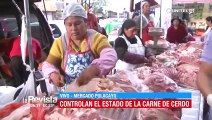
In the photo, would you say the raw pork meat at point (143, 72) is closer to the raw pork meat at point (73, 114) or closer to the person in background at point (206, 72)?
the person in background at point (206, 72)

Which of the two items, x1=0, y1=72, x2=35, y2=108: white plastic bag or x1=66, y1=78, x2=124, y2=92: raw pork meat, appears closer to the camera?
x1=66, y1=78, x2=124, y2=92: raw pork meat

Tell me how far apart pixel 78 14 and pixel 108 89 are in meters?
0.41

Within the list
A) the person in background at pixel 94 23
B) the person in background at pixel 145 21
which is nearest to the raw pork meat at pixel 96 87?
the person in background at pixel 145 21

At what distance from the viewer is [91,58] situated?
1.53 m

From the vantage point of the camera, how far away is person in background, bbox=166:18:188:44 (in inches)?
169

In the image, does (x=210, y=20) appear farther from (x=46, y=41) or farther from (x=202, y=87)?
(x=202, y=87)

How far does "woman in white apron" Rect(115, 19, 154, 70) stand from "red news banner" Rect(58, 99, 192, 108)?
0.77 metres

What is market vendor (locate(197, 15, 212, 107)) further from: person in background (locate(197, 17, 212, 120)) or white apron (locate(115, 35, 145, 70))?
white apron (locate(115, 35, 145, 70))

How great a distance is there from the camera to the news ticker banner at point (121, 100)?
129 centimetres

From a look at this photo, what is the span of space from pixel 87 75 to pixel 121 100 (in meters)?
0.21

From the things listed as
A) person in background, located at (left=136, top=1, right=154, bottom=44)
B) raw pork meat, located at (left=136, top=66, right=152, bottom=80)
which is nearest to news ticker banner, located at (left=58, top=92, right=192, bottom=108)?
raw pork meat, located at (left=136, top=66, right=152, bottom=80)

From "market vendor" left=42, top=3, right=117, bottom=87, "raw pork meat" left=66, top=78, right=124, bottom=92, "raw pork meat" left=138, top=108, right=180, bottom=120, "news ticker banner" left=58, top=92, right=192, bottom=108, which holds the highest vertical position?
"market vendor" left=42, top=3, right=117, bottom=87

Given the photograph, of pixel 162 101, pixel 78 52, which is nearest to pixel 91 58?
pixel 78 52

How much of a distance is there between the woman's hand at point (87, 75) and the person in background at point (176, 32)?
3001 mm
